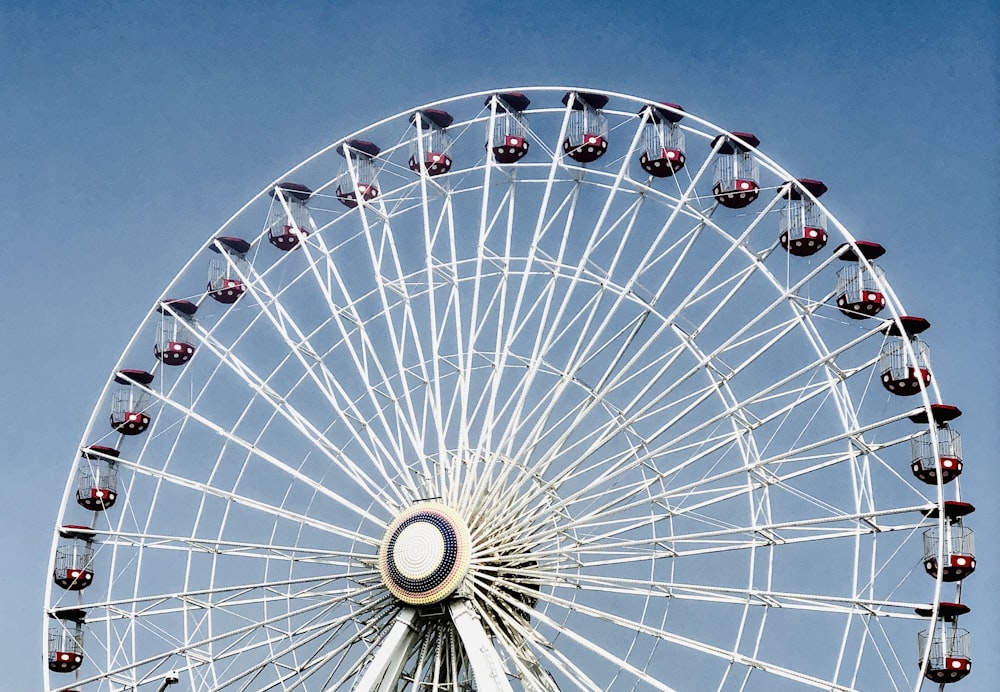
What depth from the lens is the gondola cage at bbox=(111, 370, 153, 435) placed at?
170 feet

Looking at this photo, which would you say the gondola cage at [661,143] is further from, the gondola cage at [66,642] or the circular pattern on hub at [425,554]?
the gondola cage at [66,642]

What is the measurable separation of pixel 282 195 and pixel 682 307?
41.1ft

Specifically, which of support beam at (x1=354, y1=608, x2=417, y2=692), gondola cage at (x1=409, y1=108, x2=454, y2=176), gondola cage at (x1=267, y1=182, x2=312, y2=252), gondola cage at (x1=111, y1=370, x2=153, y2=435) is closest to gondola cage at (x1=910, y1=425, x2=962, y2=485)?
support beam at (x1=354, y1=608, x2=417, y2=692)

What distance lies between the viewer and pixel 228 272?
52469 mm

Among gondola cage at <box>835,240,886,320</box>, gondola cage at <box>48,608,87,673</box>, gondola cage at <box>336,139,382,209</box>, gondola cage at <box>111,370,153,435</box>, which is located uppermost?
gondola cage at <box>336,139,382,209</box>

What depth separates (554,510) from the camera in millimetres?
43344

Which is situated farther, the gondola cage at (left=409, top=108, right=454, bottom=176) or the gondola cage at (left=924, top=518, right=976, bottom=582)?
the gondola cage at (left=409, top=108, right=454, bottom=176)

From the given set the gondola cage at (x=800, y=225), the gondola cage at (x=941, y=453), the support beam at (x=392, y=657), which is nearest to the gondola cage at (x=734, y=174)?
the gondola cage at (x=800, y=225)

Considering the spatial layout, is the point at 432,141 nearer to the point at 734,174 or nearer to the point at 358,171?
the point at 358,171

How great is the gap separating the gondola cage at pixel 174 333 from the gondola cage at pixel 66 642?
24.4 feet

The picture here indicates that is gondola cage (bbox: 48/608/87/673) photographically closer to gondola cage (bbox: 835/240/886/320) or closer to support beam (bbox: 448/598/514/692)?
support beam (bbox: 448/598/514/692)

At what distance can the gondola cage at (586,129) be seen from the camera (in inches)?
1893

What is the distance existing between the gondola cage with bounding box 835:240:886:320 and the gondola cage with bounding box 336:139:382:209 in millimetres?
12967

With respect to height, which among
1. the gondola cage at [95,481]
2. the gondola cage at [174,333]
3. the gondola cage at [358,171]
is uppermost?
the gondola cage at [358,171]
